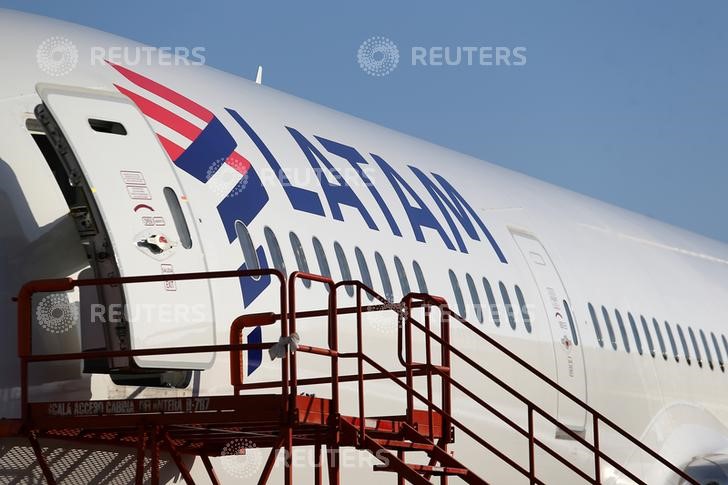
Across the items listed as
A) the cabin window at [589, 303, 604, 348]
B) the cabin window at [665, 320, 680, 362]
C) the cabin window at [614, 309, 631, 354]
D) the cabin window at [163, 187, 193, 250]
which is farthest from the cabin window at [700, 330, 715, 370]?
the cabin window at [163, 187, 193, 250]

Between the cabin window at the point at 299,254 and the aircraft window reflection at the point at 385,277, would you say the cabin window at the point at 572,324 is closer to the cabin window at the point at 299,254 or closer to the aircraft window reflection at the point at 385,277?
the aircraft window reflection at the point at 385,277

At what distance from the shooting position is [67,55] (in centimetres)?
970

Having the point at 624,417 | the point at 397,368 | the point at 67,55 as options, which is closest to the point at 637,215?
the point at 624,417

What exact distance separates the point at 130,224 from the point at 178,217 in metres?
0.69

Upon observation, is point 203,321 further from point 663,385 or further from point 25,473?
point 663,385

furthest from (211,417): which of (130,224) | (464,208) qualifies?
(464,208)

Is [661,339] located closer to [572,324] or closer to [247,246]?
[572,324]

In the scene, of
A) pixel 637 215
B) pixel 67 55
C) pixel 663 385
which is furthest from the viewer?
pixel 637 215

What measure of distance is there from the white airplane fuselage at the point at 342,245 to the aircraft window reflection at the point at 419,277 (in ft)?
0.17

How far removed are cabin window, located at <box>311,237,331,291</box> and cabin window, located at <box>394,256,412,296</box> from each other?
4.43 feet

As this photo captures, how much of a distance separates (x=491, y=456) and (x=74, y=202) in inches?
247

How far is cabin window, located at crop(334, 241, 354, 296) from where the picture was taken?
11539mm

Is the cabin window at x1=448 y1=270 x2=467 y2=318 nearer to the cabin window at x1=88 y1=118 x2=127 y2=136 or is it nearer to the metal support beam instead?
the cabin window at x1=88 y1=118 x2=127 y2=136

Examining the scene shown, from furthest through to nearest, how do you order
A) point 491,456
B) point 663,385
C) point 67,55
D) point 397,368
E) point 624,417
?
point 663,385
point 624,417
point 491,456
point 397,368
point 67,55
